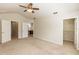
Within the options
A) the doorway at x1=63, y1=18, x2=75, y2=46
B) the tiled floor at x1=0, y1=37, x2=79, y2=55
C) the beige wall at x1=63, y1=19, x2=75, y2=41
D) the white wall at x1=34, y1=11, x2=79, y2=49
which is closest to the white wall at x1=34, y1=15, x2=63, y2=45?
the white wall at x1=34, y1=11, x2=79, y2=49

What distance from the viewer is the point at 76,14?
3.22 meters

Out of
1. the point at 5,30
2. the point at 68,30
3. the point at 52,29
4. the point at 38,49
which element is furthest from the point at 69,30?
the point at 5,30

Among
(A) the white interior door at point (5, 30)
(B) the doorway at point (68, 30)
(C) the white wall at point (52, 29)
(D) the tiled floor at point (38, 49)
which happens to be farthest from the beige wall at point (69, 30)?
(A) the white interior door at point (5, 30)

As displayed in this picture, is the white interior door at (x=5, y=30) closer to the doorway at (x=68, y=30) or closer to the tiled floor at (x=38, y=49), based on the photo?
the tiled floor at (x=38, y=49)

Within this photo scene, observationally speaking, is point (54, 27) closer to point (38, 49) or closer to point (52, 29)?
point (52, 29)

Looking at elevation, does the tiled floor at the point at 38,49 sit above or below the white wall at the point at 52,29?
below

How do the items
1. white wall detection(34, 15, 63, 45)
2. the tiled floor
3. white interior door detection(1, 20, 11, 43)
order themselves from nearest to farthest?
the tiled floor < white wall detection(34, 15, 63, 45) < white interior door detection(1, 20, 11, 43)

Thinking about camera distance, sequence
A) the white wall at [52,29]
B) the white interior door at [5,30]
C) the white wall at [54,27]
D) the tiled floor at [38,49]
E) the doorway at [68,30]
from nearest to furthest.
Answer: the tiled floor at [38,49]
the white wall at [54,27]
the white wall at [52,29]
the white interior door at [5,30]
the doorway at [68,30]

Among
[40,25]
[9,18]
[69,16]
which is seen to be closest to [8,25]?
[9,18]

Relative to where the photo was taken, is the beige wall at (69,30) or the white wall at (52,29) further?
the beige wall at (69,30)

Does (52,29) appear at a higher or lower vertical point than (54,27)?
lower

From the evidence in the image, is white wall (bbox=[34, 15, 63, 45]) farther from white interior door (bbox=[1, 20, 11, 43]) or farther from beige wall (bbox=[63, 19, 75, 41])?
white interior door (bbox=[1, 20, 11, 43])

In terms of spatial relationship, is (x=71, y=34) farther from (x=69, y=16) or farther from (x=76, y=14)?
(x=76, y=14)

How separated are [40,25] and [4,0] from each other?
5.33 metres
